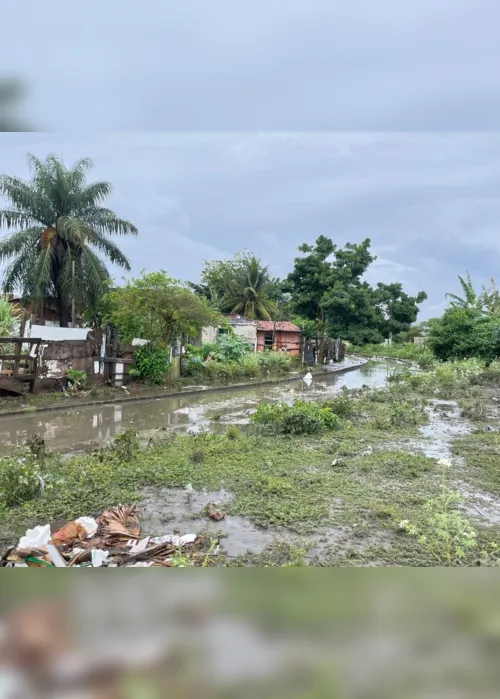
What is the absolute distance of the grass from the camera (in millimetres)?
2977

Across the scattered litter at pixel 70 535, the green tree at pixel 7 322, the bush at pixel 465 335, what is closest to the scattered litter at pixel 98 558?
the scattered litter at pixel 70 535

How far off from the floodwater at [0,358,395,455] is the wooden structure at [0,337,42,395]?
3.30 ft

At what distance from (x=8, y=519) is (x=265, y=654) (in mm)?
3117

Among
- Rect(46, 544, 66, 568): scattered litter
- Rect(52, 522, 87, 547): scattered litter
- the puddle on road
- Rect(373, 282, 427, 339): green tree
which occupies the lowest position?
the puddle on road

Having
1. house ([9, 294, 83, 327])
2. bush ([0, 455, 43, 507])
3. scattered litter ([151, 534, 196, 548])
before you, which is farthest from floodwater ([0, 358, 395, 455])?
house ([9, 294, 83, 327])

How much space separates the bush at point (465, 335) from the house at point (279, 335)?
24.8 ft

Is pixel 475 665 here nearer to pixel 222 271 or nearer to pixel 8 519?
pixel 8 519

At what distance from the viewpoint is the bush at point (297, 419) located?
633 centimetres

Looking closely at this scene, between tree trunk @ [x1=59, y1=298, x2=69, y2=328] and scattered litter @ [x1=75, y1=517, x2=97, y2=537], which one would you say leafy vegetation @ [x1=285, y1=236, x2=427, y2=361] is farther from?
scattered litter @ [x1=75, y1=517, x2=97, y2=537]

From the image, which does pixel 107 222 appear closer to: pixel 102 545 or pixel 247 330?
pixel 247 330

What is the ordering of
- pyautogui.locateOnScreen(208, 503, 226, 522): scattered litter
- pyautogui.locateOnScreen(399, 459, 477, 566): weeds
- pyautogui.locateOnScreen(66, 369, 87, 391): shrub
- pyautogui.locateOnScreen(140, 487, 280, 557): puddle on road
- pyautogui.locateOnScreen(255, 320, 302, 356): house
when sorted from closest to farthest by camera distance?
pyautogui.locateOnScreen(399, 459, 477, 566): weeds, pyautogui.locateOnScreen(140, 487, 280, 557): puddle on road, pyautogui.locateOnScreen(208, 503, 226, 522): scattered litter, pyautogui.locateOnScreen(66, 369, 87, 391): shrub, pyautogui.locateOnScreen(255, 320, 302, 356): house

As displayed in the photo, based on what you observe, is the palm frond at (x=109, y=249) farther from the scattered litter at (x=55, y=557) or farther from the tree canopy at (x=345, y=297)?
the scattered litter at (x=55, y=557)

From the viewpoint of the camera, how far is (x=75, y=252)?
51.0 ft

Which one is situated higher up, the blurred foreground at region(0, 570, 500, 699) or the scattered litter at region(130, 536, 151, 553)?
the blurred foreground at region(0, 570, 500, 699)
